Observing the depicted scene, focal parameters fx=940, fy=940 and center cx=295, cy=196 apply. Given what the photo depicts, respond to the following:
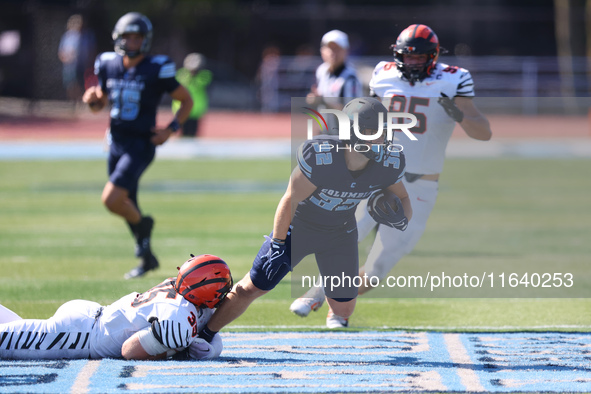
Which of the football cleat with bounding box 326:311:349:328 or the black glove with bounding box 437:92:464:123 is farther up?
the black glove with bounding box 437:92:464:123

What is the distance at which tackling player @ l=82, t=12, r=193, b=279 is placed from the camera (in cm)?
815

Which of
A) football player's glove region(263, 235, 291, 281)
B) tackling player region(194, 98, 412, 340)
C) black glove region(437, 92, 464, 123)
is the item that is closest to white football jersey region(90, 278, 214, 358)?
tackling player region(194, 98, 412, 340)

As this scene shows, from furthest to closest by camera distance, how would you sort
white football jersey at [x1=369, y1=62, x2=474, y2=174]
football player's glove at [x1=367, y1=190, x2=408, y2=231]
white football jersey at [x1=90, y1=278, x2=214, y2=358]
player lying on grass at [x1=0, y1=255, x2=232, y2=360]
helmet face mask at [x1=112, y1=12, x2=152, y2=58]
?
helmet face mask at [x1=112, y1=12, x2=152, y2=58], white football jersey at [x1=369, y1=62, x2=474, y2=174], football player's glove at [x1=367, y1=190, x2=408, y2=231], player lying on grass at [x1=0, y1=255, x2=232, y2=360], white football jersey at [x1=90, y1=278, x2=214, y2=358]

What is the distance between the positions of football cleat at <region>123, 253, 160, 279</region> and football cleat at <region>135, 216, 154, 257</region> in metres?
0.04

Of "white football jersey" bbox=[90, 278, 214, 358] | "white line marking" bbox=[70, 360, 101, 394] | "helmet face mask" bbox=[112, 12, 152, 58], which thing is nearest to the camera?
"white line marking" bbox=[70, 360, 101, 394]

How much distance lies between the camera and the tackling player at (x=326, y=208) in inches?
205

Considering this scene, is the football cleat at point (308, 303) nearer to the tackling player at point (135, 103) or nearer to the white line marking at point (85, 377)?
the white line marking at point (85, 377)

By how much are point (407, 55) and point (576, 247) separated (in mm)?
4523

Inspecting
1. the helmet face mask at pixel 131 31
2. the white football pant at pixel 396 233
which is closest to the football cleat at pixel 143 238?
the helmet face mask at pixel 131 31

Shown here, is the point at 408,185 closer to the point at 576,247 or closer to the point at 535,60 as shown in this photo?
the point at 576,247

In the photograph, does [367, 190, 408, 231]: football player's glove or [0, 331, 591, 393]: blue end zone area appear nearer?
[0, 331, 591, 393]: blue end zone area

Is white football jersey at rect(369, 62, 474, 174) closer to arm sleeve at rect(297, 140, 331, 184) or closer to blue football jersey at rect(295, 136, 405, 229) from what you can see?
blue football jersey at rect(295, 136, 405, 229)

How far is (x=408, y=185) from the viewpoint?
6.57 metres

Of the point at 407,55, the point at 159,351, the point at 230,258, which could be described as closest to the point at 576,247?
the point at 230,258
